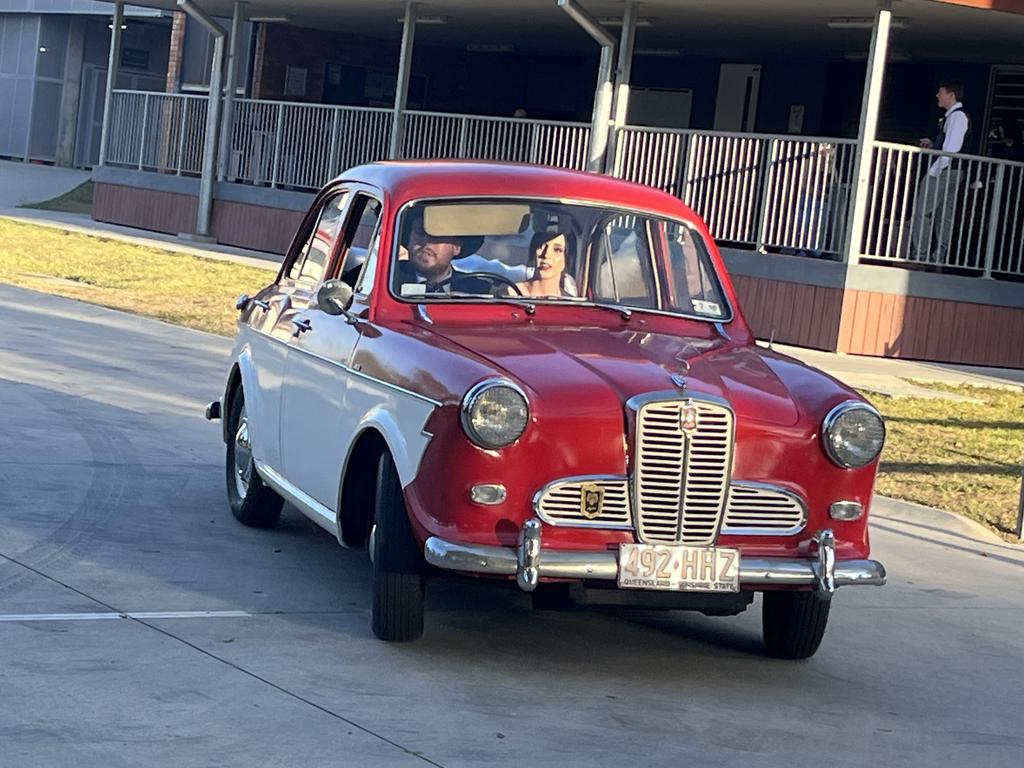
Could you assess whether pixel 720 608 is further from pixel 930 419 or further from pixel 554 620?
pixel 930 419

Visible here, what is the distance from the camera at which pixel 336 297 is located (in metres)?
7.20

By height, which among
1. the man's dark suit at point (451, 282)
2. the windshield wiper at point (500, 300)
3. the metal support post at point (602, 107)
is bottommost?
the windshield wiper at point (500, 300)

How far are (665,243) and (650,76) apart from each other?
827 inches

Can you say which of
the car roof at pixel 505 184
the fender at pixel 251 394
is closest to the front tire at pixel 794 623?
the car roof at pixel 505 184

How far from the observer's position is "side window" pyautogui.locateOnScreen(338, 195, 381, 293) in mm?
7297

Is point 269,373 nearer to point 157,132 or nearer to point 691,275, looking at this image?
point 691,275

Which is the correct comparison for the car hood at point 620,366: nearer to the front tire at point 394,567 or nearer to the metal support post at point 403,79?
the front tire at point 394,567

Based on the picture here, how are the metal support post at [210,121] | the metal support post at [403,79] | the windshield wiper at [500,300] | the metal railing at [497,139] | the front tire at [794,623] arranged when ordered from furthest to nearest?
the metal support post at [210,121] < the metal support post at [403,79] < the metal railing at [497,139] < the windshield wiper at [500,300] < the front tire at [794,623]

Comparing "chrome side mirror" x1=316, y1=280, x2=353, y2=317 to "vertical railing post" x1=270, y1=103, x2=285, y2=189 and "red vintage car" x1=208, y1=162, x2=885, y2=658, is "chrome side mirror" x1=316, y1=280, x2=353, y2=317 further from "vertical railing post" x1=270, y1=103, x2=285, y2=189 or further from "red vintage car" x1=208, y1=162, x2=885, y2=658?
"vertical railing post" x1=270, y1=103, x2=285, y2=189

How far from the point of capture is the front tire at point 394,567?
6188 mm

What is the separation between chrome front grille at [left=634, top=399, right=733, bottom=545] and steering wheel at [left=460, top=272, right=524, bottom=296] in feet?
4.40

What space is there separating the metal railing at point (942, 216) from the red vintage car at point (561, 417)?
1087 cm

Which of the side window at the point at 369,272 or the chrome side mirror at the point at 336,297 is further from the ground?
the side window at the point at 369,272

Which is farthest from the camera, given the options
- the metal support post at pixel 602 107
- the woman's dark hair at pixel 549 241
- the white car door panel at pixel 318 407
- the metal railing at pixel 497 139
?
the metal railing at pixel 497 139
